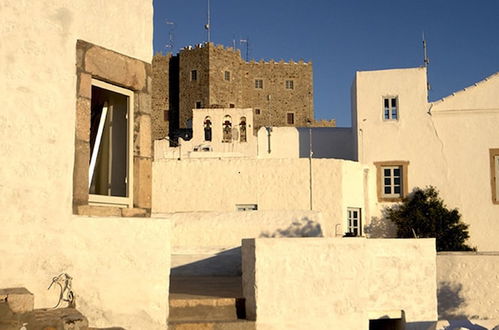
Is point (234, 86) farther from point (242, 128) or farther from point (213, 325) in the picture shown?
point (213, 325)

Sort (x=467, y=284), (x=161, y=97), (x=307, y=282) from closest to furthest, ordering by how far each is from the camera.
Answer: (x=307, y=282) < (x=467, y=284) < (x=161, y=97)

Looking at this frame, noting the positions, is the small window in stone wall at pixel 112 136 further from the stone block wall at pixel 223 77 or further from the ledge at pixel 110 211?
the stone block wall at pixel 223 77

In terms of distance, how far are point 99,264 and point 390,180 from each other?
17787 millimetres

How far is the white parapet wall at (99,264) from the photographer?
4801 mm

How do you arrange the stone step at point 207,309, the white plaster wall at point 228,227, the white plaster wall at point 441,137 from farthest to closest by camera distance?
the white plaster wall at point 441,137 < the white plaster wall at point 228,227 < the stone step at point 207,309

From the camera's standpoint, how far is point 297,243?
6.86m

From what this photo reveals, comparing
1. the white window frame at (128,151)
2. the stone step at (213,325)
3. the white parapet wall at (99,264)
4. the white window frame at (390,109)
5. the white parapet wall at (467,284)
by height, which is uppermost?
the white window frame at (390,109)

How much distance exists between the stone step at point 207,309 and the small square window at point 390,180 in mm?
15728

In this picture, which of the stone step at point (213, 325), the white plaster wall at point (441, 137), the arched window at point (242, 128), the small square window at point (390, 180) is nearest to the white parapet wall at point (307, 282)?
the stone step at point (213, 325)

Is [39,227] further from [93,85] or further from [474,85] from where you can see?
[474,85]

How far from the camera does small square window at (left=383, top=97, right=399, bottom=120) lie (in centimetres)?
2214

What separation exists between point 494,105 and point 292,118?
82.9ft

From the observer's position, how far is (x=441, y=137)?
71.2 ft

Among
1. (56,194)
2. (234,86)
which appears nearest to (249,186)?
(56,194)
